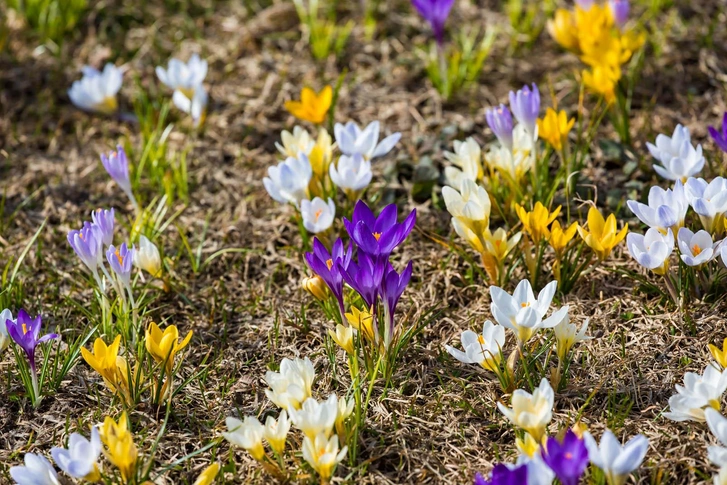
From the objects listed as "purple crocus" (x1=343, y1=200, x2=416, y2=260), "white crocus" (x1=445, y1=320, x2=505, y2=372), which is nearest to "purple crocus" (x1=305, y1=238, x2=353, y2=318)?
"purple crocus" (x1=343, y1=200, x2=416, y2=260)

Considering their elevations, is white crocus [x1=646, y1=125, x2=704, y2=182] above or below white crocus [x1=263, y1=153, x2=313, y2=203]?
above

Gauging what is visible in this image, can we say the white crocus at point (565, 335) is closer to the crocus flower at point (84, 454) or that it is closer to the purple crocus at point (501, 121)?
the purple crocus at point (501, 121)

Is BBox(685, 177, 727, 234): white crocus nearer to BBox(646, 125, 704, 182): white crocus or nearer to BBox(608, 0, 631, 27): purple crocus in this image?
BBox(646, 125, 704, 182): white crocus

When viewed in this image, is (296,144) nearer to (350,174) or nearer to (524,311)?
(350,174)

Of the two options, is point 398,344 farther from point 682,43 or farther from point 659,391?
point 682,43

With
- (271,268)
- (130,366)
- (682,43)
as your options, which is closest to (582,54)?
(682,43)

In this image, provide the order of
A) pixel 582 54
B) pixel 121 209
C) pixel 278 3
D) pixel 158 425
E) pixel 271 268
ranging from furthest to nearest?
pixel 278 3 < pixel 582 54 < pixel 121 209 < pixel 271 268 < pixel 158 425
